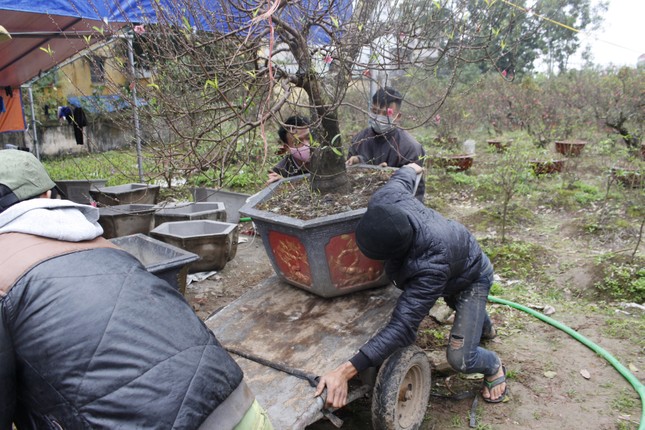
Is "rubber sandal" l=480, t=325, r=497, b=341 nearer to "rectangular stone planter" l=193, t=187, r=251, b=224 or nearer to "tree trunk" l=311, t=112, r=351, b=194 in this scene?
"tree trunk" l=311, t=112, r=351, b=194

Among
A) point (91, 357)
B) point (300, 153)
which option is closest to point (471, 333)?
point (300, 153)

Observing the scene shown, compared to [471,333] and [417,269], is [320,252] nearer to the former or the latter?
[417,269]

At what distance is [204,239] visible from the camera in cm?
439

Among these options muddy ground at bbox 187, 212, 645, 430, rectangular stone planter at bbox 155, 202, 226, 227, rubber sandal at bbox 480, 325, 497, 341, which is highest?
rectangular stone planter at bbox 155, 202, 226, 227

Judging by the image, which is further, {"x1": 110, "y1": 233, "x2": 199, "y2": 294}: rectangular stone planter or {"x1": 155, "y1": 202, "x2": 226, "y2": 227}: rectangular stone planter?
{"x1": 155, "y1": 202, "x2": 226, "y2": 227}: rectangular stone planter

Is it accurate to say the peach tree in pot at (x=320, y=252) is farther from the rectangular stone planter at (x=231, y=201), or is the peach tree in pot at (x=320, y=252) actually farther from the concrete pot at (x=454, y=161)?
the concrete pot at (x=454, y=161)

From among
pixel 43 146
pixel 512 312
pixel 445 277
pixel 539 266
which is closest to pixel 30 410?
pixel 445 277

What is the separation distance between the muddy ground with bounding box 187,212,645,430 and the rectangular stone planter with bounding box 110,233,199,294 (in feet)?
1.22

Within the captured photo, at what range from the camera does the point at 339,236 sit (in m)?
2.61

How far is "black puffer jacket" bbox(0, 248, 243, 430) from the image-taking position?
117cm

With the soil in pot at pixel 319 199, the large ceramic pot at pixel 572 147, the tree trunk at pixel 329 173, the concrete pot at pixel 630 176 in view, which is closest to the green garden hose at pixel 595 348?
the soil in pot at pixel 319 199

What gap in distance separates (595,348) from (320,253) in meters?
2.01

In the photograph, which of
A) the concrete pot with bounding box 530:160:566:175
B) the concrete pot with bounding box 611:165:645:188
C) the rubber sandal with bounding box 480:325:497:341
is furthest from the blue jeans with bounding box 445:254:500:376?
the concrete pot with bounding box 530:160:566:175

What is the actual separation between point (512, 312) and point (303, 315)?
1.95 metres
